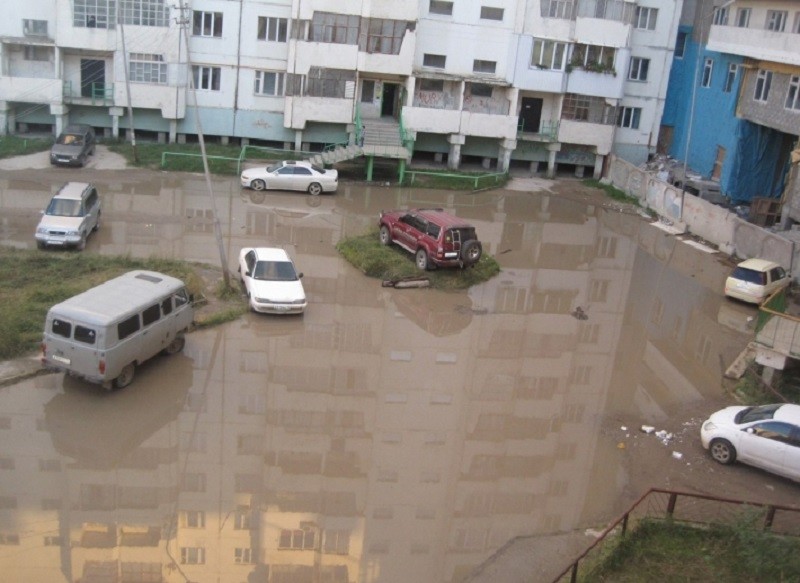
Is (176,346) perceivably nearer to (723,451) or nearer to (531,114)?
(723,451)

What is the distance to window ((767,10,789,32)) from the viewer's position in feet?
115

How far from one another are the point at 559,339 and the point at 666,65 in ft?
81.8

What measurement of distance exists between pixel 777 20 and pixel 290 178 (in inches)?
822

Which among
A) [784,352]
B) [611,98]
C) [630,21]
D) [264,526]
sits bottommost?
[264,526]

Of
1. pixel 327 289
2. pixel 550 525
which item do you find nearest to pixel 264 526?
pixel 550 525

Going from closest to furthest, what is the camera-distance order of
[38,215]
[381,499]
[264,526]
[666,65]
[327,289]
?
1. [264,526]
2. [381,499]
3. [327,289]
4. [38,215]
5. [666,65]

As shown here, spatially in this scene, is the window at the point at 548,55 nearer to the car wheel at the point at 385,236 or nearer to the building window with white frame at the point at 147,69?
the car wheel at the point at 385,236

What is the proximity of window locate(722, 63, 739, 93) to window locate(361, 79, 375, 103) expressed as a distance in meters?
16.1

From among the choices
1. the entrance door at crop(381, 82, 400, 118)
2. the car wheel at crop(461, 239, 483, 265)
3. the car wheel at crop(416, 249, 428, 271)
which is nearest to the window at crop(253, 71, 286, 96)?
the entrance door at crop(381, 82, 400, 118)

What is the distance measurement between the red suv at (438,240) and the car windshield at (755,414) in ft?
34.6

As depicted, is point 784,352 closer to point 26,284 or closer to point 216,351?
point 216,351

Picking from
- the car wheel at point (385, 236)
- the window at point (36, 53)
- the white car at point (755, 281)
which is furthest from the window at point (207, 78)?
the white car at point (755, 281)

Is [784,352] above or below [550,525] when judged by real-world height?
above

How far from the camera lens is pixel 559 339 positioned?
915 inches
